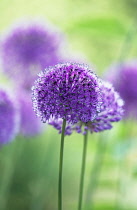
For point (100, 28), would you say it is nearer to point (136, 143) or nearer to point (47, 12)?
point (136, 143)

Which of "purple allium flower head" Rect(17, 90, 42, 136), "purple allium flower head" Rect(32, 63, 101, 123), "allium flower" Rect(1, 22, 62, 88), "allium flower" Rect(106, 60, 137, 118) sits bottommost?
"purple allium flower head" Rect(32, 63, 101, 123)

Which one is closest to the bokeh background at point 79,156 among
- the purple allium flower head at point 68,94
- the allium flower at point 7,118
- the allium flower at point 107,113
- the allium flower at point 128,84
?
the allium flower at point 128,84

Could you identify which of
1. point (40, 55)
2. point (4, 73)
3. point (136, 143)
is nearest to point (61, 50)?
→ point (40, 55)

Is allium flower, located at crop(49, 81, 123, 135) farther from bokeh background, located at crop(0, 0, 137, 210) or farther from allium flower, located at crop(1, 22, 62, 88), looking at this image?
allium flower, located at crop(1, 22, 62, 88)

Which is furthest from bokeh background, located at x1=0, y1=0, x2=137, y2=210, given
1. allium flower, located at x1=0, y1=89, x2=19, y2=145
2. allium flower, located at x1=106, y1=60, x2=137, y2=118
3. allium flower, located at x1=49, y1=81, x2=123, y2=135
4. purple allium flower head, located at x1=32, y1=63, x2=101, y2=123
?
purple allium flower head, located at x1=32, y1=63, x2=101, y2=123

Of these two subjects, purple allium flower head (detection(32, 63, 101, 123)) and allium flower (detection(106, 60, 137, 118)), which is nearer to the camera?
purple allium flower head (detection(32, 63, 101, 123))
